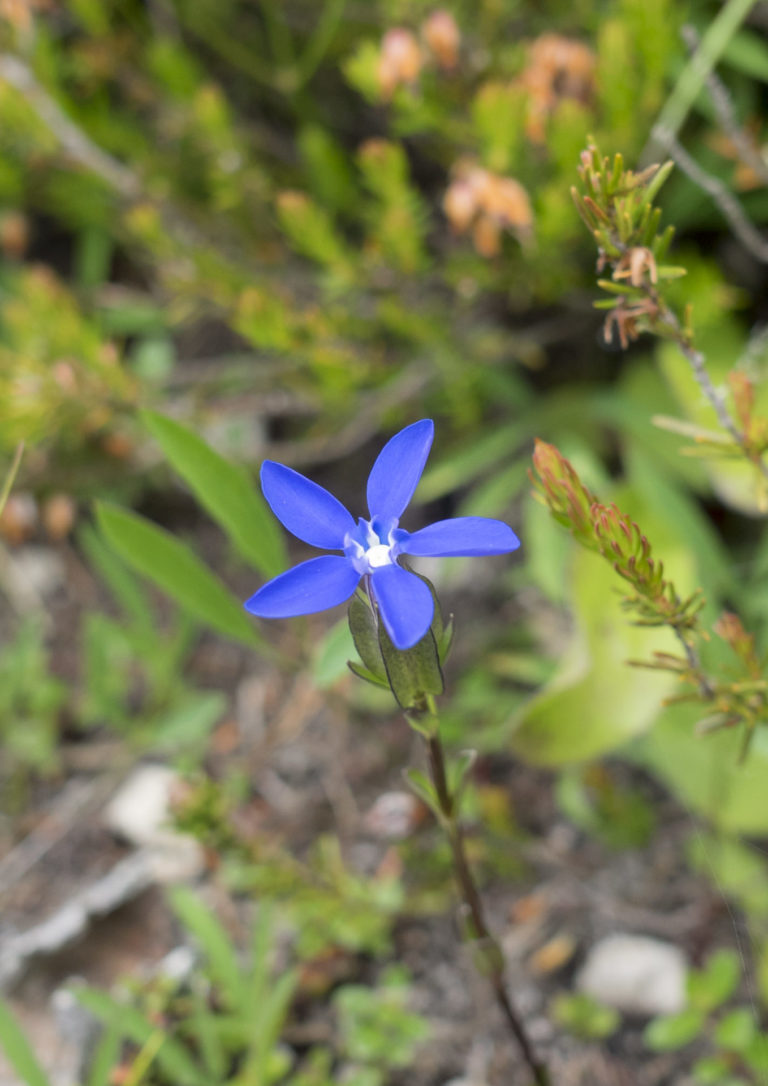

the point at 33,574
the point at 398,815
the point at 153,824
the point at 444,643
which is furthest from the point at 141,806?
the point at 444,643

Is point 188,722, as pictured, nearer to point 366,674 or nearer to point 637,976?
point 637,976

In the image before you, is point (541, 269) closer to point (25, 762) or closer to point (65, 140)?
point (65, 140)

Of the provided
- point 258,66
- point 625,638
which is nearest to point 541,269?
point 625,638

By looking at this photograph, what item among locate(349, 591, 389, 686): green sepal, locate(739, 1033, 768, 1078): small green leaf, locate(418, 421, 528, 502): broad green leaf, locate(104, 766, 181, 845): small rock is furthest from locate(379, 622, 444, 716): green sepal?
locate(104, 766, 181, 845): small rock

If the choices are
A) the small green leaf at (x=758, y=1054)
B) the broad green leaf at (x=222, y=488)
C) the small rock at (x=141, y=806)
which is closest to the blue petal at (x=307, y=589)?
the broad green leaf at (x=222, y=488)

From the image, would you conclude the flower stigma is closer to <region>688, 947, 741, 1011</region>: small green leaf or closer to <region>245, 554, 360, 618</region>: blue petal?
<region>245, 554, 360, 618</region>: blue petal
